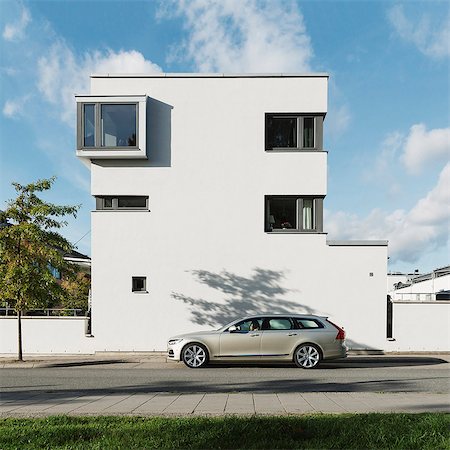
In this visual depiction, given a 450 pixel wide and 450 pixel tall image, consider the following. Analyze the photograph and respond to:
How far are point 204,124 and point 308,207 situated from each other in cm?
489

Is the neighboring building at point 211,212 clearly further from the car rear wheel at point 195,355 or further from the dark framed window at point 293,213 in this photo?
the car rear wheel at point 195,355

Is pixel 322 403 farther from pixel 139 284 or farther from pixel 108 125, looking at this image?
pixel 108 125

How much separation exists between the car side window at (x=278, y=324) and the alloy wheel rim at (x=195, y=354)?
1.89 meters

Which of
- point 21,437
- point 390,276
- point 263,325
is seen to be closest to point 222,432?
point 21,437

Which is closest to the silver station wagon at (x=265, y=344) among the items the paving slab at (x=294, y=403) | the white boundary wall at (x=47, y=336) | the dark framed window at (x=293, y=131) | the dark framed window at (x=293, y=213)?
the paving slab at (x=294, y=403)

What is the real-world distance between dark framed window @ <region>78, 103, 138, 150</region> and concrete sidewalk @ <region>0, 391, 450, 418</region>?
9.73 meters

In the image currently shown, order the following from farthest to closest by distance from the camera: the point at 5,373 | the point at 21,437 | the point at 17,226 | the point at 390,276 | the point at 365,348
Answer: the point at 390,276, the point at 365,348, the point at 17,226, the point at 5,373, the point at 21,437

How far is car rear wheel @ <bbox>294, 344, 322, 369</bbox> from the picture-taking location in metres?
12.1

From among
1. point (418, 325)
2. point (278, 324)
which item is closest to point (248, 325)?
point (278, 324)

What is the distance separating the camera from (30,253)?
14273mm

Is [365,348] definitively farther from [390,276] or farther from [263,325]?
[390,276]

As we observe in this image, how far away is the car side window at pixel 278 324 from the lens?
484 inches

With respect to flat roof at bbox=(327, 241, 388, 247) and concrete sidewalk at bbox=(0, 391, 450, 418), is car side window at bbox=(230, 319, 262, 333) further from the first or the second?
flat roof at bbox=(327, 241, 388, 247)

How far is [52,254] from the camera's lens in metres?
14.3
